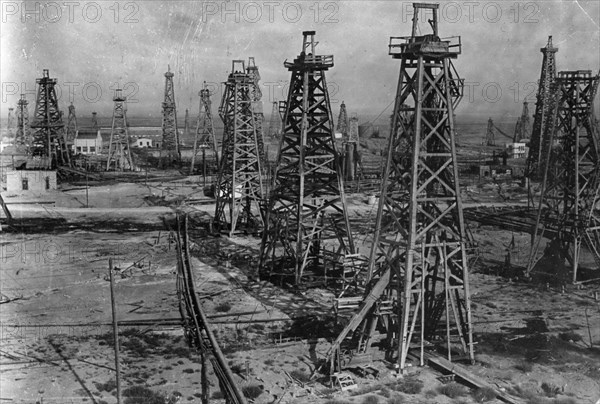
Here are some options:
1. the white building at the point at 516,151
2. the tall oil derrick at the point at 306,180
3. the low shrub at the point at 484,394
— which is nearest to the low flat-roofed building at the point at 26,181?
the tall oil derrick at the point at 306,180

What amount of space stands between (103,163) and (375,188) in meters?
33.9

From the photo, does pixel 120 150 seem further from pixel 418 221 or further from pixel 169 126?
pixel 418 221

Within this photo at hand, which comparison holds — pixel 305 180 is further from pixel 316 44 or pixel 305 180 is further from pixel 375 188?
pixel 375 188

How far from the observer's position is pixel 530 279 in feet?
79.3

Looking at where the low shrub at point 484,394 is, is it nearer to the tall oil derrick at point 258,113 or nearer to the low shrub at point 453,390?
the low shrub at point 453,390

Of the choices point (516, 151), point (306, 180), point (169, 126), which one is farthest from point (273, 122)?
point (306, 180)

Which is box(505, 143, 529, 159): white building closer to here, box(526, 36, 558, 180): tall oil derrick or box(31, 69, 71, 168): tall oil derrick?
box(526, 36, 558, 180): tall oil derrick

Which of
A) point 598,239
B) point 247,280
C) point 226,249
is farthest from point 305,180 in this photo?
point 598,239

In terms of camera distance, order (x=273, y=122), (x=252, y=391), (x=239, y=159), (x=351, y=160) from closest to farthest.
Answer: (x=252, y=391)
(x=239, y=159)
(x=351, y=160)
(x=273, y=122)

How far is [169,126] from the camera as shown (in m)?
68.9

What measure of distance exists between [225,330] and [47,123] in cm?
4127

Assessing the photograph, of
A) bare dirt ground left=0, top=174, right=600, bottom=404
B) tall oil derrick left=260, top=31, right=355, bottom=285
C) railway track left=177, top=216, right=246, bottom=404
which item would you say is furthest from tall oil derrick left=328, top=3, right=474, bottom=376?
tall oil derrick left=260, top=31, right=355, bottom=285

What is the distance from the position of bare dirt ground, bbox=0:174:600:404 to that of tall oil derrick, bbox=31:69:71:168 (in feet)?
75.6

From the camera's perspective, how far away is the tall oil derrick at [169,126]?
68375mm
